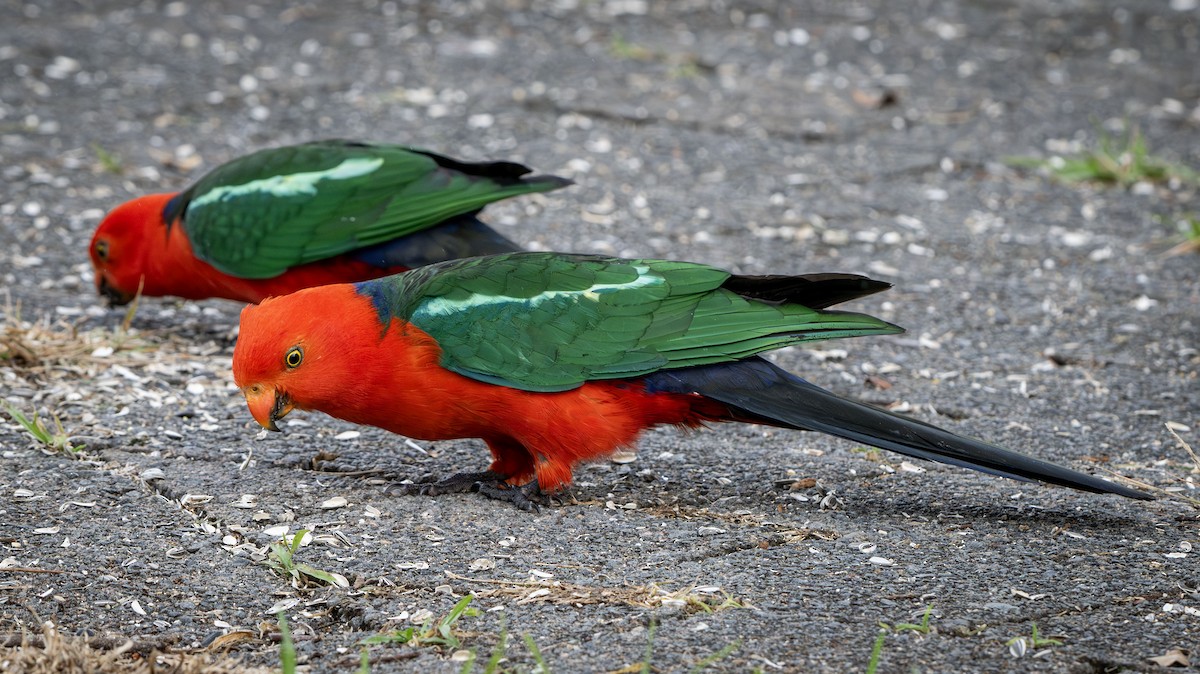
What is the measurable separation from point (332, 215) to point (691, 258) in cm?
180

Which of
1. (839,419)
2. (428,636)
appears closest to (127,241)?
(428,636)

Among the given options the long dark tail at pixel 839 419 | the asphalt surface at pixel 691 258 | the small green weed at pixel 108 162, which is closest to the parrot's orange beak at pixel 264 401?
the asphalt surface at pixel 691 258

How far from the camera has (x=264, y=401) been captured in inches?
123

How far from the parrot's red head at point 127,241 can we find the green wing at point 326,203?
0.87 feet

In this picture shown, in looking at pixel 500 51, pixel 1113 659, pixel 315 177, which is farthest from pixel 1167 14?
pixel 1113 659

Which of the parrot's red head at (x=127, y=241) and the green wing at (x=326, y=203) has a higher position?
the green wing at (x=326, y=203)

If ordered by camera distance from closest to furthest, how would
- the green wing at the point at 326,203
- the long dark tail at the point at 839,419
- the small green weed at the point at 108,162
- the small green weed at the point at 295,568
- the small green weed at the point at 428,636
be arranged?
the small green weed at the point at 428,636, the small green weed at the point at 295,568, the long dark tail at the point at 839,419, the green wing at the point at 326,203, the small green weed at the point at 108,162

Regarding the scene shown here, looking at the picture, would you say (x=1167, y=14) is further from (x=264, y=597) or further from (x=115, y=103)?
(x=264, y=597)

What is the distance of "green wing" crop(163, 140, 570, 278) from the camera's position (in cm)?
438

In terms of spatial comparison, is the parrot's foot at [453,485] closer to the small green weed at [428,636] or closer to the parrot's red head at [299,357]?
the parrot's red head at [299,357]

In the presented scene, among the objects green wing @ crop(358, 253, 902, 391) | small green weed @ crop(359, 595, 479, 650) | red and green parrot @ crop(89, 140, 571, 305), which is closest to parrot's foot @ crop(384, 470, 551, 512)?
green wing @ crop(358, 253, 902, 391)

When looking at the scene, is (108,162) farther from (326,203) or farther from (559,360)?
(559,360)

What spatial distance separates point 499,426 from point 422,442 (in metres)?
0.69

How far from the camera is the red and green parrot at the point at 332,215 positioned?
4.39 m
